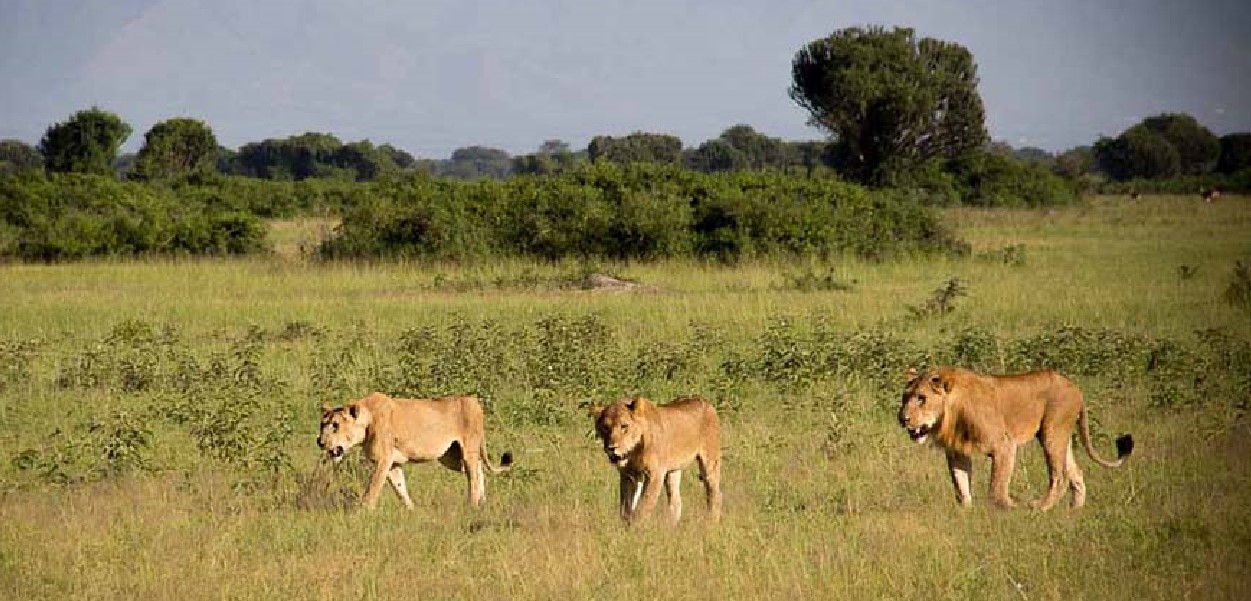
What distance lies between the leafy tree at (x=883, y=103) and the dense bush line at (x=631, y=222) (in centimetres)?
2574

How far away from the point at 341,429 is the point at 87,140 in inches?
2548

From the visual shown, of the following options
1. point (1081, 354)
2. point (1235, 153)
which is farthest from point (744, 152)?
point (1081, 354)

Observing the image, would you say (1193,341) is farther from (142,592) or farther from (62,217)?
(62,217)

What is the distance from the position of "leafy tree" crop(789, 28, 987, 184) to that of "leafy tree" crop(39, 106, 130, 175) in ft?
97.9

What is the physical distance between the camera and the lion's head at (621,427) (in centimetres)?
828

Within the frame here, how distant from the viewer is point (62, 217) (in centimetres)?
3400

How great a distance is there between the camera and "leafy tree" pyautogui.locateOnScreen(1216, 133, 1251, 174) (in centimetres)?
8625

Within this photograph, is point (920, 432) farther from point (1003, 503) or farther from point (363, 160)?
point (363, 160)

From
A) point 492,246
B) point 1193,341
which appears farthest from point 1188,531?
point 492,246

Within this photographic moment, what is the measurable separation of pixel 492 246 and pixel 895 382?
16071 mm

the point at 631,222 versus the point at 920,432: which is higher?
the point at 631,222

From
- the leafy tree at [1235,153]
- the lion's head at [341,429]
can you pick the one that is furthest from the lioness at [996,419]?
the leafy tree at [1235,153]

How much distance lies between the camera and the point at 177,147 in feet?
239

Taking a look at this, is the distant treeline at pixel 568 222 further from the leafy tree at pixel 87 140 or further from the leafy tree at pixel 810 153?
the leafy tree at pixel 810 153
